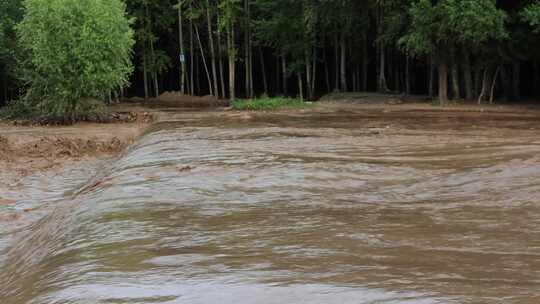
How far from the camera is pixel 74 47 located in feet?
75.9

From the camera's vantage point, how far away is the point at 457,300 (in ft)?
12.6

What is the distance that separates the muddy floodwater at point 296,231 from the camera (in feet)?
14.1

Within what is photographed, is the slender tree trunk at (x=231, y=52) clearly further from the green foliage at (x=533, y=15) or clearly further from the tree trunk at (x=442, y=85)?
the green foliage at (x=533, y=15)

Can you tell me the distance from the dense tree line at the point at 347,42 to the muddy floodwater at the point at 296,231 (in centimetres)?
1394

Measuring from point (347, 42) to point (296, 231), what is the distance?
112ft

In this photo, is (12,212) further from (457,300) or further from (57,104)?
(57,104)

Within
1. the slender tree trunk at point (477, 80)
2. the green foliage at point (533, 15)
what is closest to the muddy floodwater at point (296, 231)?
the green foliage at point (533, 15)

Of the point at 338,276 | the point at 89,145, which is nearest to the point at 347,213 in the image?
the point at 338,276

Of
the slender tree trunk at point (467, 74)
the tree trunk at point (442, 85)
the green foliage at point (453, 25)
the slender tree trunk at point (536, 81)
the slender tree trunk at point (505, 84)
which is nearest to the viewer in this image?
the green foliage at point (453, 25)

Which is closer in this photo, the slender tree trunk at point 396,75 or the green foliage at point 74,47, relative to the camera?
the green foliage at point 74,47

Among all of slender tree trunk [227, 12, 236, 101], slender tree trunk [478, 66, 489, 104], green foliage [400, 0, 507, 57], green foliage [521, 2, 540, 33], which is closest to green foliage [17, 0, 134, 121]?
green foliage [400, 0, 507, 57]

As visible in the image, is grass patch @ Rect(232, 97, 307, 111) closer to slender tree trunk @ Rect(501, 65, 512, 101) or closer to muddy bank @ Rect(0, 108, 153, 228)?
muddy bank @ Rect(0, 108, 153, 228)

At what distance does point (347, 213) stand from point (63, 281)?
3.17m

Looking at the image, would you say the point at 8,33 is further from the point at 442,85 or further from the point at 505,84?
the point at 505,84
